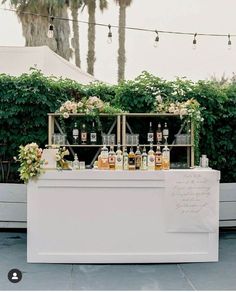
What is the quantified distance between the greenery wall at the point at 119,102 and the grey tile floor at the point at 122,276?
2200 mm

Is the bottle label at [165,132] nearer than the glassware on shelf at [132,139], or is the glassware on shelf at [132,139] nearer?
the glassware on shelf at [132,139]

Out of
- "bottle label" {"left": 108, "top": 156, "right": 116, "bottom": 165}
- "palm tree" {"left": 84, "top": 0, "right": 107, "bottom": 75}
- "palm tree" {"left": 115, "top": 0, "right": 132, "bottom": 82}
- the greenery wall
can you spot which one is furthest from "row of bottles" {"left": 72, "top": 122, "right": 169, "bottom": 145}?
"palm tree" {"left": 84, "top": 0, "right": 107, "bottom": 75}

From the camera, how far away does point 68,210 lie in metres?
5.47

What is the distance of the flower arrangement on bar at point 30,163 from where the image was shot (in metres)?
5.40

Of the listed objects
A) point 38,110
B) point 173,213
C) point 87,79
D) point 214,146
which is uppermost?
point 87,79

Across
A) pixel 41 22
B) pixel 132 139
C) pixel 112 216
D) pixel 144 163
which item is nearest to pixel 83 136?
pixel 132 139

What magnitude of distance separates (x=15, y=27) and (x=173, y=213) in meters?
12.9

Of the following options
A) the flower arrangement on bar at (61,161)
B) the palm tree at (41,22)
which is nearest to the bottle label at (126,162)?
the flower arrangement on bar at (61,161)

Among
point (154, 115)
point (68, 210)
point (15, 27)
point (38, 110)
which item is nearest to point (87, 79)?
point (38, 110)

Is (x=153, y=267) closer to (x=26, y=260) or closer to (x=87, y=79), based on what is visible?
(x=26, y=260)

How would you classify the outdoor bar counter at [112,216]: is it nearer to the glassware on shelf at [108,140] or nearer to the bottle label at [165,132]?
the glassware on shelf at [108,140]

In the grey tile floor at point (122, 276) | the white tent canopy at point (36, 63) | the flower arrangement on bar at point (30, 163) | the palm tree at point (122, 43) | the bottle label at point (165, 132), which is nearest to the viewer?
the grey tile floor at point (122, 276)

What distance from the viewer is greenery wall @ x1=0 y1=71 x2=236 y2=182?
7.36 meters

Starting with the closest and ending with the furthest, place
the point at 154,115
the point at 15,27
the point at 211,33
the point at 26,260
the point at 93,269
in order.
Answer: the point at 93,269
the point at 26,260
the point at 154,115
the point at 211,33
the point at 15,27
